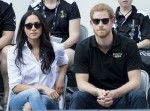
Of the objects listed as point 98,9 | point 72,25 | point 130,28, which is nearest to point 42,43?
point 98,9

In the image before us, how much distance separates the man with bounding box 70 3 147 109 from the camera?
224 inches

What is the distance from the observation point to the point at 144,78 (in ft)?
19.2

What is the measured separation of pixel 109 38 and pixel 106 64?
0.94ft

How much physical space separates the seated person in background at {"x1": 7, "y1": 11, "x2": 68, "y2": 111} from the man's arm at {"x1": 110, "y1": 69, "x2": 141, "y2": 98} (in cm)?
64

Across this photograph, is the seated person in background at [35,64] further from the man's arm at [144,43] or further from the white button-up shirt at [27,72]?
the man's arm at [144,43]

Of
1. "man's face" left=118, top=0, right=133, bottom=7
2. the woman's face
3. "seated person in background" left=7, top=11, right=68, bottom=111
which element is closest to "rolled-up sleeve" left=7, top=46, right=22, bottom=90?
"seated person in background" left=7, top=11, right=68, bottom=111

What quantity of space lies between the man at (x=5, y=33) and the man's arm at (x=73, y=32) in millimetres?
741

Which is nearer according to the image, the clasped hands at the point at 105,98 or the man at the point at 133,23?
the clasped hands at the point at 105,98

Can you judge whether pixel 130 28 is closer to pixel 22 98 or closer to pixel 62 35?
pixel 62 35

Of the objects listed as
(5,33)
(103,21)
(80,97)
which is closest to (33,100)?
(80,97)

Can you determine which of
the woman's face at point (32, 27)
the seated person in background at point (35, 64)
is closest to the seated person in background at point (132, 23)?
the seated person in background at point (35, 64)

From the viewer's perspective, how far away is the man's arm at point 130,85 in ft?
18.0

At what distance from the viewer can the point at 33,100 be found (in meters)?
5.39

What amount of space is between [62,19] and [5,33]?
2.68 feet
